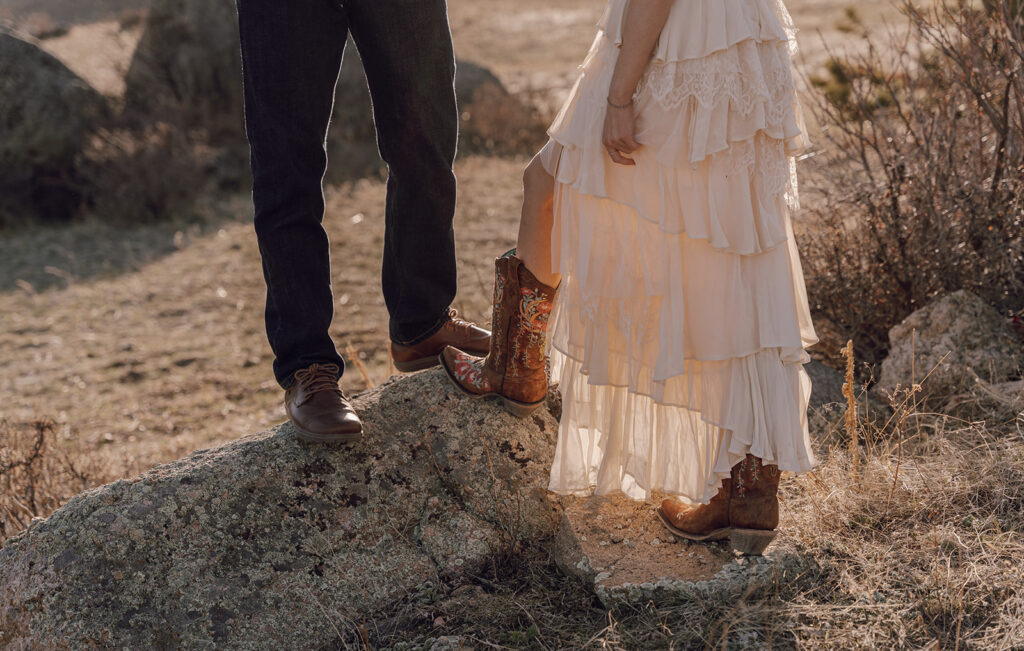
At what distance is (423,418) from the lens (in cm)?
264

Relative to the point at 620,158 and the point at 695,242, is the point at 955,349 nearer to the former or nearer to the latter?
the point at 695,242

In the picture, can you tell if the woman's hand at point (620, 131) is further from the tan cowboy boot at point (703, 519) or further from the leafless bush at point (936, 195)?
the leafless bush at point (936, 195)

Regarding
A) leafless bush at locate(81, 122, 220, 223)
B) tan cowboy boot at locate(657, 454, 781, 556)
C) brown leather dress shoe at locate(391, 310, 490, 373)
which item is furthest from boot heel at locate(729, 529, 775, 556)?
leafless bush at locate(81, 122, 220, 223)

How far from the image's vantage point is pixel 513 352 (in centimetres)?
253

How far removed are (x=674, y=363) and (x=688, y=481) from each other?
37 centimetres

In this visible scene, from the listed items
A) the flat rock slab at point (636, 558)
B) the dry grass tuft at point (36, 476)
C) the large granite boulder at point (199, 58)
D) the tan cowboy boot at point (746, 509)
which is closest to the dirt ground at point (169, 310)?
the dry grass tuft at point (36, 476)

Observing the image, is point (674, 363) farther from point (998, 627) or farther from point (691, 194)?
point (998, 627)

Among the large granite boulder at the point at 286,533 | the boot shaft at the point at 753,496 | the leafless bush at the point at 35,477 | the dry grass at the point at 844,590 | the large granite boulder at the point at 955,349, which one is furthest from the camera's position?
the large granite boulder at the point at 955,349

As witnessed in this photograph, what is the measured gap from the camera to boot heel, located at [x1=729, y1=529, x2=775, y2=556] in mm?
2277

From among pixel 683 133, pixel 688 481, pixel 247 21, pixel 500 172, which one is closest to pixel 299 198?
pixel 247 21

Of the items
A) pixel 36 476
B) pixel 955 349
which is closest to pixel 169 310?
pixel 36 476

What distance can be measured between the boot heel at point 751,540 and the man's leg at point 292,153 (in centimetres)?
120

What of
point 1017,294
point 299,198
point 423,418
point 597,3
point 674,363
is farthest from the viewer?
point 597,3

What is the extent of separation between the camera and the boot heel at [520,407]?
2.60 m
